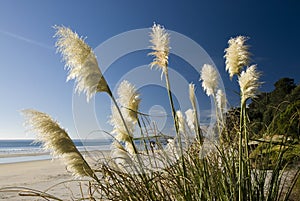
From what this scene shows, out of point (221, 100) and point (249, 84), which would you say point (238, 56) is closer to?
point (249, 84)

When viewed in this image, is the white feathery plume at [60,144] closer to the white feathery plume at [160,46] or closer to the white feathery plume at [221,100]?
the white feathery plume at [160,46]

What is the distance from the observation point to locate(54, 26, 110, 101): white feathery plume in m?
1.97

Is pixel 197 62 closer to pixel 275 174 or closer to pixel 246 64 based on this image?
pixel 246 64

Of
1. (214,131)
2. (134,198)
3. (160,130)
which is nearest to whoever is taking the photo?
(134,198)

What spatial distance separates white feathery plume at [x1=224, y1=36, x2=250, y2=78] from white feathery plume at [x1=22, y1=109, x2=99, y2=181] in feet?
3.82

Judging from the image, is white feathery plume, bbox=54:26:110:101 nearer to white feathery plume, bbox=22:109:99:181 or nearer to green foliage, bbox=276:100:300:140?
white feathery plume, bbox=22:109:99:181

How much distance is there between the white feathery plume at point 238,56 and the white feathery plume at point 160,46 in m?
0.43

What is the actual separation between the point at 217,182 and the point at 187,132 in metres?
0.79

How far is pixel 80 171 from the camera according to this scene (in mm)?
1889

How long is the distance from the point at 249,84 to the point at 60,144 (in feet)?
3.94

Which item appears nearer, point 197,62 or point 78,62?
point 78,62

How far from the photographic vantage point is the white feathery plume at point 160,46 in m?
2.27

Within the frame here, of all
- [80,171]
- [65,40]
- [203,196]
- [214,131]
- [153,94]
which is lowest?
[203,196]

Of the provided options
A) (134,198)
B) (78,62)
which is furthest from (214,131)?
(78,62)
